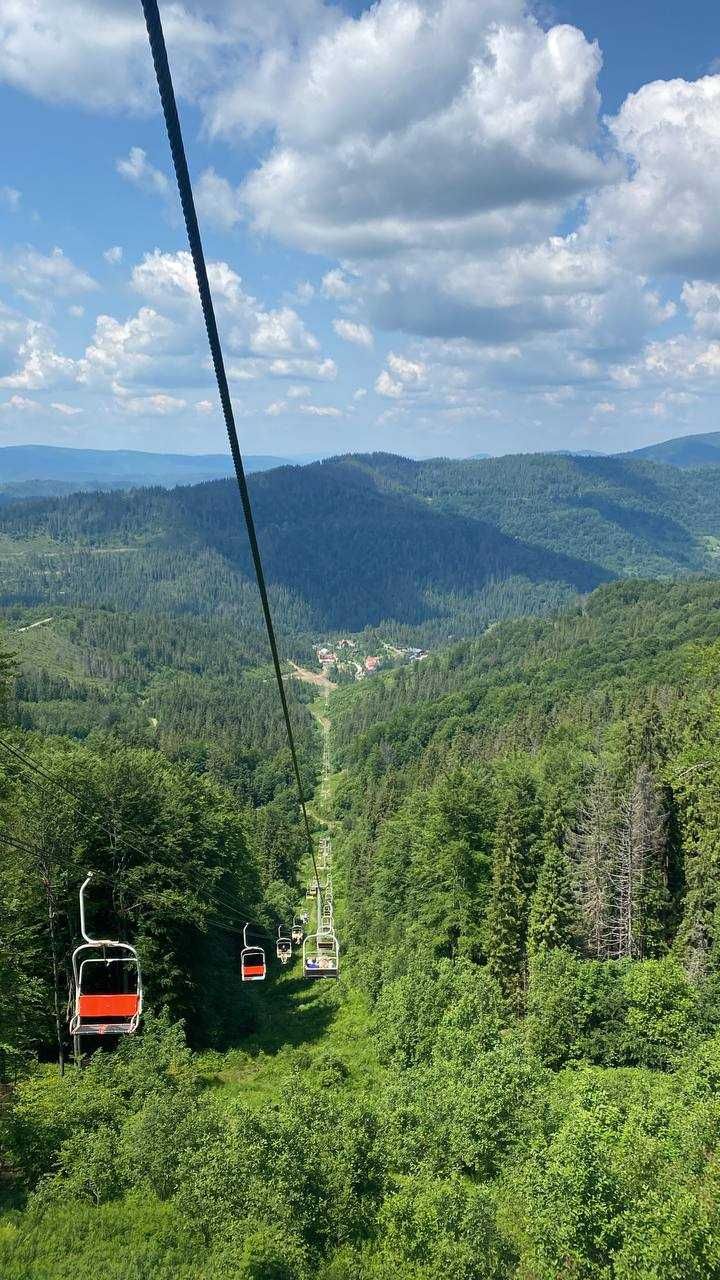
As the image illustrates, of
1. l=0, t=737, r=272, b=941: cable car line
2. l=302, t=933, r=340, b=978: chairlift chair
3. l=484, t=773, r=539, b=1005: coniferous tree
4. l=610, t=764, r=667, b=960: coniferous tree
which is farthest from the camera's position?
l=484, t=773, r=539, b=1005: coniferous tree

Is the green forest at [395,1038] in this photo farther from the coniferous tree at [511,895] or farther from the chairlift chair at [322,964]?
the chairlift chair at [322,964]

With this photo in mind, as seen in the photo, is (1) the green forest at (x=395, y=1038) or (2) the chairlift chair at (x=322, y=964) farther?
(2) the chairlift chair at (x=322, y=964)

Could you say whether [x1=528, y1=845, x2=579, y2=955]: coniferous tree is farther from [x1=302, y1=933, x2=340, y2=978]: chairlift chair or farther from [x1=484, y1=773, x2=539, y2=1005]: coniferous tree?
[x1=302, y1=933, x2=340, y2=978]: chairlift chair

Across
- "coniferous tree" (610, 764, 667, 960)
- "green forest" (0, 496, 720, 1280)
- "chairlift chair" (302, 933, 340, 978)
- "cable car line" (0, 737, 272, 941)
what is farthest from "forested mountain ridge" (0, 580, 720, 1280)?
"chairlift chair" (302, 933, 340, 978)

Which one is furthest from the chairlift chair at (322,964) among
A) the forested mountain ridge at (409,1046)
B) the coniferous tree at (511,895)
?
the coniferous tree at (511,895)

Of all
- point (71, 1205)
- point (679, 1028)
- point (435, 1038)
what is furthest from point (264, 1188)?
point (679, 1028)

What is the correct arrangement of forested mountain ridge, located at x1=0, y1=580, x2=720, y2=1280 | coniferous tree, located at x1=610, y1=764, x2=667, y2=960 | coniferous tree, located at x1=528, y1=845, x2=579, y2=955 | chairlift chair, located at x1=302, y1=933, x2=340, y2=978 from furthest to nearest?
1. coniferous tree, located at x1=528, y1=845, x2=579, y2=955
2. coniferous tree, located at x1=610, y1=764, x2=667, y2=960
3. chairlift chair, located at x1=302, y1=933, x2=340, y2=978
4. forested mountain ridge, located at x1=0, y1=580, x2=720, y2=1280

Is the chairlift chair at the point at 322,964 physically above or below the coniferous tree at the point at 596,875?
above

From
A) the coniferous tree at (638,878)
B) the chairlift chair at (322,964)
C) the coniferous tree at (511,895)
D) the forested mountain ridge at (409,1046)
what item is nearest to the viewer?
the forested mountain ridge at (409,1046)
